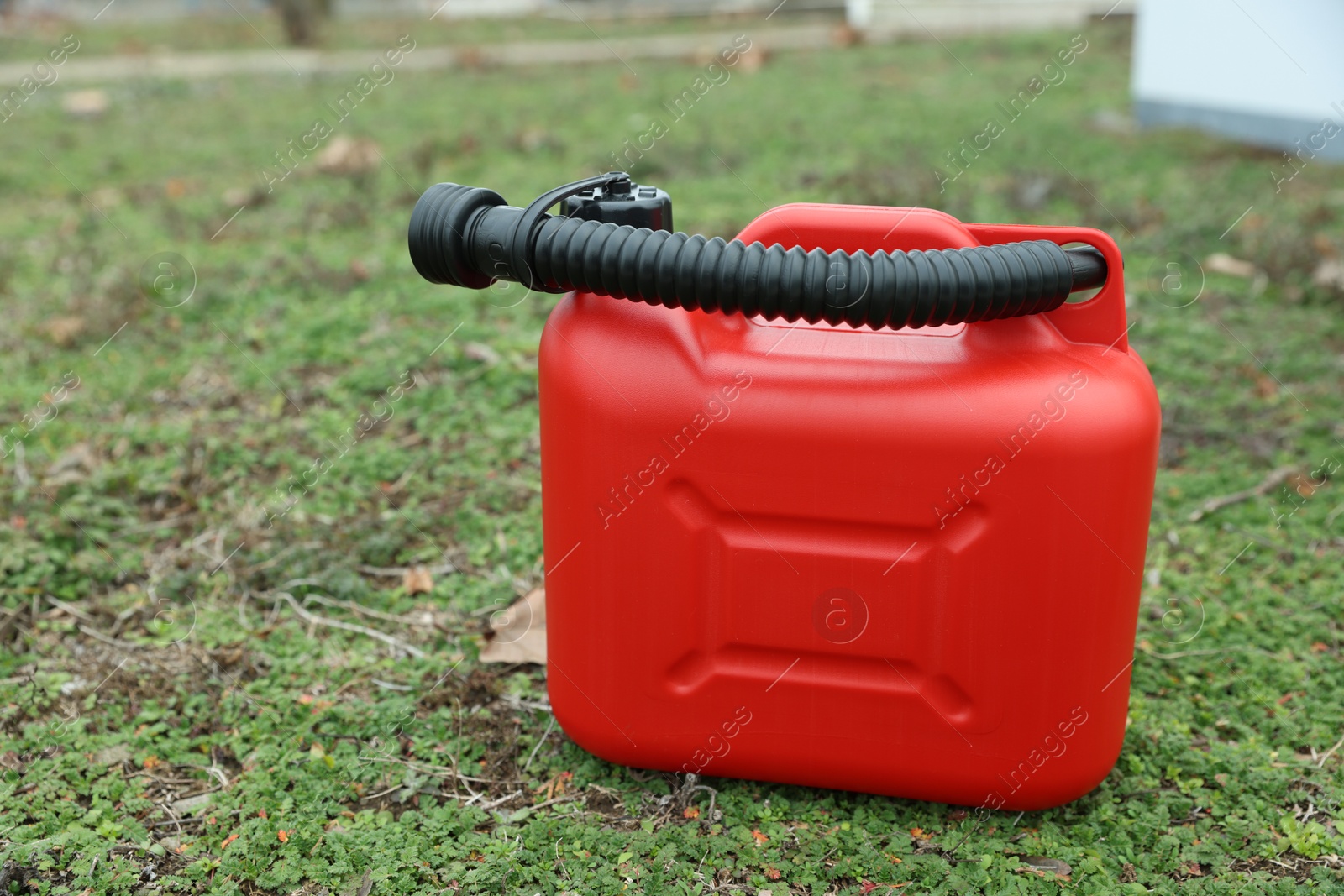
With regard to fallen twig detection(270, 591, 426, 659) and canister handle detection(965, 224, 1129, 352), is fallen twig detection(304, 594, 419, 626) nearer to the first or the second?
fallen twig detection(270, 591, 426, 659)

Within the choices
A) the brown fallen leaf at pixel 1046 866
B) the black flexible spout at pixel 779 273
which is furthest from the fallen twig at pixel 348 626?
the brown fallen leaf at pixel 1046 866

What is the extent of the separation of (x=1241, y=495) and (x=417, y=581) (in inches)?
82.7

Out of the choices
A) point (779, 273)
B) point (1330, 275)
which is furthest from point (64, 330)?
point (1330, 275)

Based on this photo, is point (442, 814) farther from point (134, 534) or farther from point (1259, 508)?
point (1259, 508)

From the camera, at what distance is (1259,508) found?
2.78 m

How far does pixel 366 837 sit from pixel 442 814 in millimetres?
128

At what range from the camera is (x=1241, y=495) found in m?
2.82

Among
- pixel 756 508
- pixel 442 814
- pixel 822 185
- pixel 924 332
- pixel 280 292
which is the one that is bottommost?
pixel 822 185

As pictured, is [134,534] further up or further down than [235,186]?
further up

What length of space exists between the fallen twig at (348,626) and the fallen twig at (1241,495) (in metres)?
1.95

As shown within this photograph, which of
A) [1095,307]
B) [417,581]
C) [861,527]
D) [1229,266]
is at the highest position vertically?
[1095,307]

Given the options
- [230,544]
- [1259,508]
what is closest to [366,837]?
[230,544]

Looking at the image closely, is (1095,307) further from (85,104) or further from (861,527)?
(85,104)

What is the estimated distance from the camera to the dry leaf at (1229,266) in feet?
13.9
